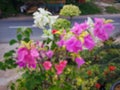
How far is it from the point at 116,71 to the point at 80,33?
2008 mm

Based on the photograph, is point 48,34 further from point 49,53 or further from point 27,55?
point 27,55

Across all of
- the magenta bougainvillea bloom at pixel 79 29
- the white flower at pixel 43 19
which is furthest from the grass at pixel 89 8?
the magenta bougainvillea bloom at pixel 79 29

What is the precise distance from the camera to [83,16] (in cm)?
1875

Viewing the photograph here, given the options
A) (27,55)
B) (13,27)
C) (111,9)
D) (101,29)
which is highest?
(101,29)

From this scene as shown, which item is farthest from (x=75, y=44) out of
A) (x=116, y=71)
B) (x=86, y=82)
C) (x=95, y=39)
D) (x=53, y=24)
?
(x=116, y=71)

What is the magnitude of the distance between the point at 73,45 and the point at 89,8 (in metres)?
17.5

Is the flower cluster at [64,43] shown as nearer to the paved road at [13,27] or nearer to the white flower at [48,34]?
the white flower at [48,34]

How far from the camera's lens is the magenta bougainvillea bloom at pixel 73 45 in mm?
2688

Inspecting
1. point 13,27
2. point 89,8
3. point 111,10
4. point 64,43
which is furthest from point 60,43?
point 89,8

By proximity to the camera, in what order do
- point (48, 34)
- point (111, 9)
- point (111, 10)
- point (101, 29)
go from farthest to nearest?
point (111, 9) < point (111, 10) < point (48, 34) < point (101, 29)

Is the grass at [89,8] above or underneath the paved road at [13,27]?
underneath

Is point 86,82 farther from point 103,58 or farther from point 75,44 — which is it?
point 75,44

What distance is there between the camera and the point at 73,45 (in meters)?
2.70

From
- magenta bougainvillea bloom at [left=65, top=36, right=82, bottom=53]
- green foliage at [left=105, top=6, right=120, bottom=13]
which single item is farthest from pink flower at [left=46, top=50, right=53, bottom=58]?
green foliage at [left=105, top=6, right=120, bottom=13]
